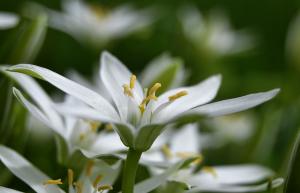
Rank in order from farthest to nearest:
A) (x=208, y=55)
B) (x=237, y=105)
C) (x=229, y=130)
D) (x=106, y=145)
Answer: (x=208, y=55)
(x=229, y=130)
(x=106, y=145)
(x=237, y=105)

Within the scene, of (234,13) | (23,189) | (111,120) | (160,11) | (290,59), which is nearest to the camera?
(111,120)

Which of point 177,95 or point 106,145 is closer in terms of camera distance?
point 177,95

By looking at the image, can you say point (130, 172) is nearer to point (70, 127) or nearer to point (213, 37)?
point (70, 127)

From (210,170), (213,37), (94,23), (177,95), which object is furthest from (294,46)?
(177,95)

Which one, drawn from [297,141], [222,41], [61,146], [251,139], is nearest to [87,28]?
[222,41]

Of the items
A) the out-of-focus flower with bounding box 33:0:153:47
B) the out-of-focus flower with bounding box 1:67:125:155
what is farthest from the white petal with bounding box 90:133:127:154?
the out-of-focus flower with bounding box 33:0:153:47

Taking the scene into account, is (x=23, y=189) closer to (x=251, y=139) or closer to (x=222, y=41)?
(x=251, y=139)
